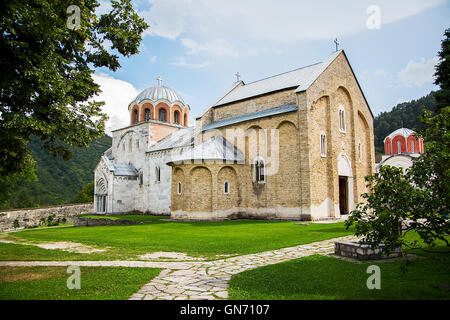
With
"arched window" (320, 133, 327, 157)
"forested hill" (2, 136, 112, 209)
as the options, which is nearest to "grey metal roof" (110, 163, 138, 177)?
"arched window" (320, 133, 327, 157)

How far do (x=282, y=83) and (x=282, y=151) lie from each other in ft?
18.4

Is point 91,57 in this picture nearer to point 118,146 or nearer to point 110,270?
point 110,270

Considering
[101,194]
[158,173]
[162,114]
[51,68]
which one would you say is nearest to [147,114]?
[162,114]

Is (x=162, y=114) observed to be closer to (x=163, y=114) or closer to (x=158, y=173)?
(x=163, y=114)

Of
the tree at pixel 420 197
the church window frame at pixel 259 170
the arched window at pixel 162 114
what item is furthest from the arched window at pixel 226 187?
the tree at pixel 420 197

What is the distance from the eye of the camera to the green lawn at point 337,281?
4371 millimetres

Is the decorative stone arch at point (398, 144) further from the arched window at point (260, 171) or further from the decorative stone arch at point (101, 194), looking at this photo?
the decorative stone arch at point (101, 194)

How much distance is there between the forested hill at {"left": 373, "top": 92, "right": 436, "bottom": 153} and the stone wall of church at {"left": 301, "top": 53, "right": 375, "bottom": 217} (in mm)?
43925

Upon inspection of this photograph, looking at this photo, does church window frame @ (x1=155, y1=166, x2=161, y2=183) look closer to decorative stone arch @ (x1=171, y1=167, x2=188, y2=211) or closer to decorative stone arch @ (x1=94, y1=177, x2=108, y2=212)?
decorative stone arch @ (x1=94, y1=177, x2=108, y2=212)

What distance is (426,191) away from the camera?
4504mm

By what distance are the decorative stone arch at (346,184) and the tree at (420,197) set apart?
1566 centimetres

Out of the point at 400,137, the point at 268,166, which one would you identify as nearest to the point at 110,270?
the point at 268,166

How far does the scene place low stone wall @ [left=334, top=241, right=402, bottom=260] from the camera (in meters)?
6.65

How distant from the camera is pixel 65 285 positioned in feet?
16.9
